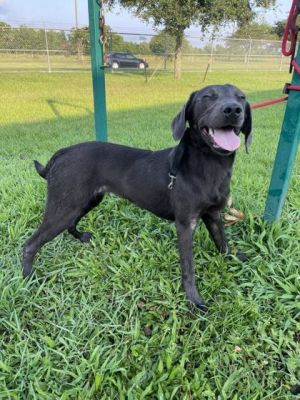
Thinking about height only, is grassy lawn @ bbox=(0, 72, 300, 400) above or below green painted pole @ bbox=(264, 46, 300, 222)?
below

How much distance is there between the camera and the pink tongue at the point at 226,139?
6.53 feet

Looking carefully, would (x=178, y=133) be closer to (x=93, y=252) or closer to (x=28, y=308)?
(x=93, y=252)

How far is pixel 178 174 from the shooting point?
88.9 inches

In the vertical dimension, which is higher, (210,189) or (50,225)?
A: (210,189)

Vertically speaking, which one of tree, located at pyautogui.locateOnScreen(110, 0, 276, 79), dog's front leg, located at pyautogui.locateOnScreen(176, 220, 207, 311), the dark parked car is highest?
tree, located at pyautogui.locateOnScreen(110, 0, 276, 79)

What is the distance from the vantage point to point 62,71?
1769 cm

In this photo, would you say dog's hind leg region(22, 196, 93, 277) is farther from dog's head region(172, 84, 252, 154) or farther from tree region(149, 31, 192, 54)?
tree region(149, 31, 192, 54)

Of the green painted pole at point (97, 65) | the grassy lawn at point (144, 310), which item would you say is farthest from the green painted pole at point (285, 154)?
the green painted pole at point (97, 65)

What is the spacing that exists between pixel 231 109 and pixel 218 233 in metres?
1.00

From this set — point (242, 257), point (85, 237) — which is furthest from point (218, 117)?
point (85, 237)

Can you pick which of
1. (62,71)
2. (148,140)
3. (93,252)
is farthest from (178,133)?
(62,71)

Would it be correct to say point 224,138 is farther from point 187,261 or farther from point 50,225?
point 50,225

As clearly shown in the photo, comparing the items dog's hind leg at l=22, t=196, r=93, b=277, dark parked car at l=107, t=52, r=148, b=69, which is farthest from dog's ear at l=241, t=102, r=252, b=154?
dark parked car at l=107, t=52, r=148, b=69

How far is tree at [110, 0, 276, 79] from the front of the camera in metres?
15.4
